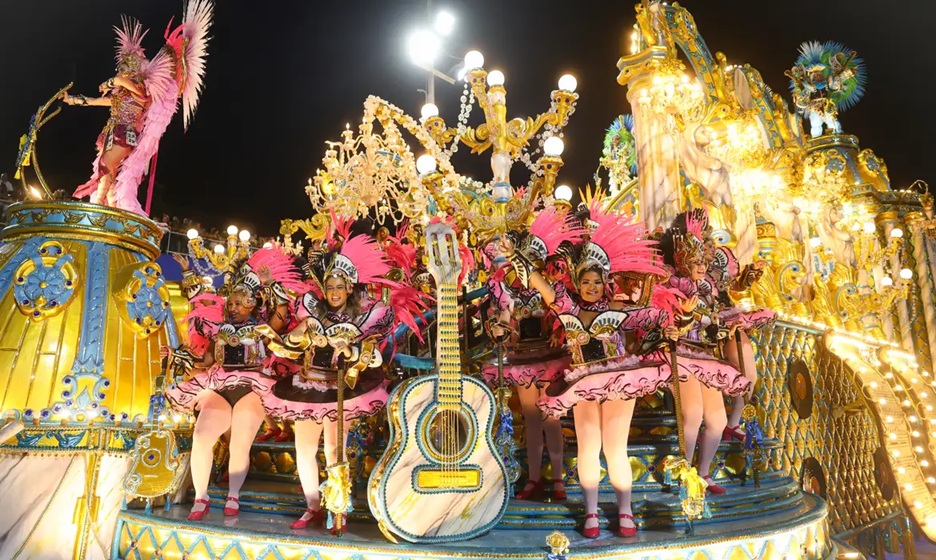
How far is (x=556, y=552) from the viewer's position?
2.78 m

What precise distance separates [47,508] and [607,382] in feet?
11.8

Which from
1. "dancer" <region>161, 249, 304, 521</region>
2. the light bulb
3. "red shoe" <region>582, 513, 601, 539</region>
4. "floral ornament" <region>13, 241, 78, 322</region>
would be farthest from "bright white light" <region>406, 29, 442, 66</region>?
"red shoe" <region>582, 513, 601, 539</region>

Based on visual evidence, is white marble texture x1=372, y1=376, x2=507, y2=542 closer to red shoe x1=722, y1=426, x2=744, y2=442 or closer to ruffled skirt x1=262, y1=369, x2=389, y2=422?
ruffled skirt x1=262, y1=369, x2=389, y2=422

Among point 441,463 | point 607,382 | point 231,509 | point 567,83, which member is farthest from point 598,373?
point 567,83

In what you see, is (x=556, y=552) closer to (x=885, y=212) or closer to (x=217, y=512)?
(x=217, y=512)

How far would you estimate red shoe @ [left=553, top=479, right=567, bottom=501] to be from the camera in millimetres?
3852

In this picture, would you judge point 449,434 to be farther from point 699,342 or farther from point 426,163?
point 426,163

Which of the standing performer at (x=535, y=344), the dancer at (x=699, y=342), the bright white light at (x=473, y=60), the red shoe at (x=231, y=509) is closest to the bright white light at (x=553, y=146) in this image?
the bright white light at (x=473, y=60)

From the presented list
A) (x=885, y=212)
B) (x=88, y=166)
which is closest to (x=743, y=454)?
(x=885, y=212)

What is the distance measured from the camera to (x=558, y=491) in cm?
387

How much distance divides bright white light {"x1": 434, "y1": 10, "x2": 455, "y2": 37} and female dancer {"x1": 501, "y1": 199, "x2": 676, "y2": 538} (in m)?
6.65

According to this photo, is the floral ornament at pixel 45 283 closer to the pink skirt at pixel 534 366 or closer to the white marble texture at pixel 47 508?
the white marble texture at pixel 47 508

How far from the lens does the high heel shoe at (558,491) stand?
3.85 m

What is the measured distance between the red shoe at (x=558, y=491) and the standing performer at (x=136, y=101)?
Answer: 4059mm
